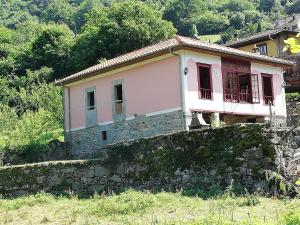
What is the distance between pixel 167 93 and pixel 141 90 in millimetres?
1480

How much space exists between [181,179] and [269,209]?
3.58 metres

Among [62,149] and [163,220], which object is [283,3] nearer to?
[62,149]

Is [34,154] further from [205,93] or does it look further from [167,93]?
[205,93]

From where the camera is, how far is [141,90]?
20.0m

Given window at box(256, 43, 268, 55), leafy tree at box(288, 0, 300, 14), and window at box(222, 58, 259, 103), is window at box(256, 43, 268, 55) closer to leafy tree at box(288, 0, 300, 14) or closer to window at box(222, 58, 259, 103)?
window at box(222, 58, 259, 103)

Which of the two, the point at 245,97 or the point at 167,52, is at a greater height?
the point at 167,52

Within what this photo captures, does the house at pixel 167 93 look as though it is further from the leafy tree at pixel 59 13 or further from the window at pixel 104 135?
the leafy tree at pixel 59 13

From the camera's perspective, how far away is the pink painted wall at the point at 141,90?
1877 cm

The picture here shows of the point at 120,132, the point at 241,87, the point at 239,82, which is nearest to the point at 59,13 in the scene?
the point at 241,87

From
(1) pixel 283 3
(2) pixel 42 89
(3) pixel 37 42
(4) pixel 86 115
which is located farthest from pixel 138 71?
(1) pixel 283 3

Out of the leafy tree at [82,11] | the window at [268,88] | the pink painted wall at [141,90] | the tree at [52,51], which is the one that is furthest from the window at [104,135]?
the leafy tree at [82,11]

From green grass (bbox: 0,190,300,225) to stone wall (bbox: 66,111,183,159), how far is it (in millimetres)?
5912

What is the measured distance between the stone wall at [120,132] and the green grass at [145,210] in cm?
591

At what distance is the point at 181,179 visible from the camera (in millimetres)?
12227
